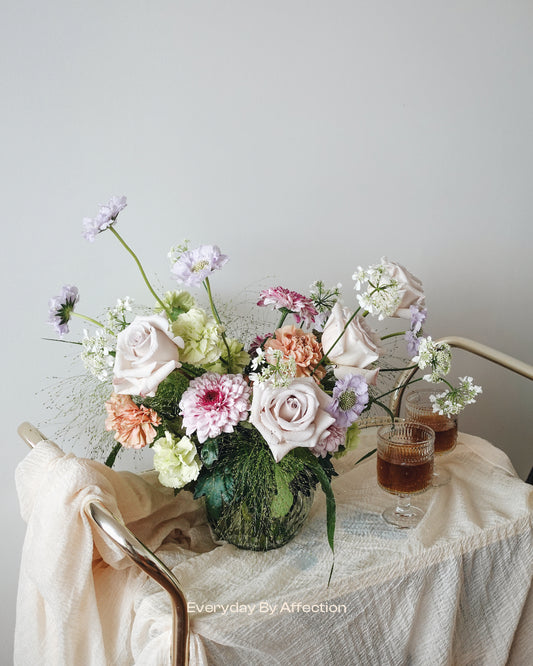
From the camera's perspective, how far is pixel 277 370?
0.84 meters

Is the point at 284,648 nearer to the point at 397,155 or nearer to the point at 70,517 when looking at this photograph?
the point at 70,517

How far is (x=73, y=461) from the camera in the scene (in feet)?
2.88

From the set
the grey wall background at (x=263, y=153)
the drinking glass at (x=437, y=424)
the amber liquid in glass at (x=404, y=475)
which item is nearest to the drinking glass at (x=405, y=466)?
the amber liquid in glass at (x=404, y=475)

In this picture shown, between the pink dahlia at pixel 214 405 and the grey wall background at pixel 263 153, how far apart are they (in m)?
0.39

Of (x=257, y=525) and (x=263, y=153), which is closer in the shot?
(x=257, y=525)

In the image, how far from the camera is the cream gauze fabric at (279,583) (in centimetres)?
83

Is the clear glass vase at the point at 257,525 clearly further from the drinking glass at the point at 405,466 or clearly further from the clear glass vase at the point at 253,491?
the drinking glass at the point at 405,466

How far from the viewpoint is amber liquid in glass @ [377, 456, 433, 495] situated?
3.28ft

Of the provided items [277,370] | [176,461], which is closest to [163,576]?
[176,461]

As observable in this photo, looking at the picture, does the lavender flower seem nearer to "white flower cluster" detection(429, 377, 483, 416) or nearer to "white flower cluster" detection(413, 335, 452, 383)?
"white flower cluster" detection(413, 335, 452, 383)

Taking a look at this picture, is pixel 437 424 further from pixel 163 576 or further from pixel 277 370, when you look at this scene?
pixel 163 576

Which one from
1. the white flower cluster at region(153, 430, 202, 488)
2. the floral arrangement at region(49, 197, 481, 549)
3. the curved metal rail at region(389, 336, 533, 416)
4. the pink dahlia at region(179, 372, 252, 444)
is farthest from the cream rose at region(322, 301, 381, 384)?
the curved metal rail at region(389, 336, 533, 416)

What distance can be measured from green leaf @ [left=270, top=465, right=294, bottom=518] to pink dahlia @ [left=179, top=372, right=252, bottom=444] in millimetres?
109

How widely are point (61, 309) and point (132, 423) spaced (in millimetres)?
197
